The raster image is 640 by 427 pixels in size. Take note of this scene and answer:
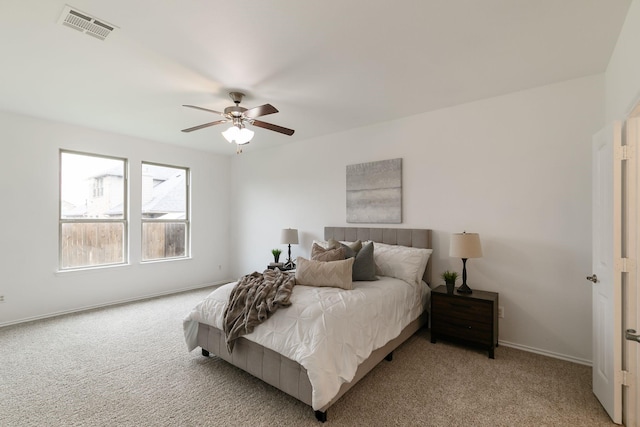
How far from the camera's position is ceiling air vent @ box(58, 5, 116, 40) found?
6.55ft

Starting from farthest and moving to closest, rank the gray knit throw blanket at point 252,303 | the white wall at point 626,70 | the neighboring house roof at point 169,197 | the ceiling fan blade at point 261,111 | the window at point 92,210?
the neighboring house roof at point 169,197 < the window at point 92,210 < the ceiling fan blade at point 261,111 < the gray knit throw blanket at point 252,303 < the white wall at point 626,70

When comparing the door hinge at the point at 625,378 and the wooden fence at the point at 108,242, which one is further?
the wooden fence at the point at 108,242

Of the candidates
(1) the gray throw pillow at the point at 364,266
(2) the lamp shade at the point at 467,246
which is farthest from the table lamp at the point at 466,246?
(1) the gray throw pillow at the point at 364,266

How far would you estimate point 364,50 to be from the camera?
243 centimetres

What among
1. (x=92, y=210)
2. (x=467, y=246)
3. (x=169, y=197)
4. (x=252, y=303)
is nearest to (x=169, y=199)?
(x=169, y=197)

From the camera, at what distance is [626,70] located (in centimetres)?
205

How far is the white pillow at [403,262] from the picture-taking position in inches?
133

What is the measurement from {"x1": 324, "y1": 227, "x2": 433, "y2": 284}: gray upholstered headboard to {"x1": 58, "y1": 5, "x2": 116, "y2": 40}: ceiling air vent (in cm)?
341

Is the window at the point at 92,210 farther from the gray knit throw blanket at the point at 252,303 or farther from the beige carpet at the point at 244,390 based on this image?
the gray knit throw blanket at the point at 252,303

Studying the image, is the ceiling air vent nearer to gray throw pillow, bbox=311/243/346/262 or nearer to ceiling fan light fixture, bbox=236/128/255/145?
ceiling fan light fixture, bbox=236/128/255/145

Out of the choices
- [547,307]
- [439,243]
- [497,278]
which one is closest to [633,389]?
[547,307]

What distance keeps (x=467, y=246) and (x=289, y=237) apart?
2.78 meters

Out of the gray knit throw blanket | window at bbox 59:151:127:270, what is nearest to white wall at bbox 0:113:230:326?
window at bbox 59:151:127:270

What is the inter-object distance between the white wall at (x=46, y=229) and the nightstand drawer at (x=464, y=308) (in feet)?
15.4
